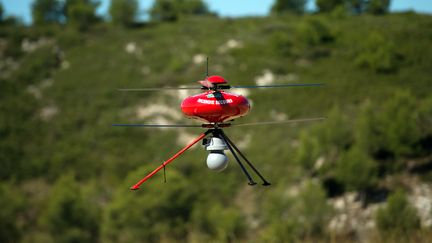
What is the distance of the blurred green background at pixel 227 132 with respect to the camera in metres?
62.1

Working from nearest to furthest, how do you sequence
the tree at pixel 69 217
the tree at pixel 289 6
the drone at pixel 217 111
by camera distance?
the drone at pixel 217 111 < the tree at pixel 69 217 < the tree at pixel 289 6

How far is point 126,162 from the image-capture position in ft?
244

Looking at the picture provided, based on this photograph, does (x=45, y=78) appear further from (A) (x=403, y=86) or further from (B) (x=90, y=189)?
(A) (x=403, y=86)

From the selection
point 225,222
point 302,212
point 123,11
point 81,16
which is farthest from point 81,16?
point 302,212

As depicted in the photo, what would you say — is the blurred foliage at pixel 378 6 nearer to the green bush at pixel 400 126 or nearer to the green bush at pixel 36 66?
the green bush at pixel 400 126

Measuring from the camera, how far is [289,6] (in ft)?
401

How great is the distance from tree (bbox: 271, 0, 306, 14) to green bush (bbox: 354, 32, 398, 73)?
37.9 metres

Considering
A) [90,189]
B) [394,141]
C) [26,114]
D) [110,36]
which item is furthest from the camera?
[110,36]

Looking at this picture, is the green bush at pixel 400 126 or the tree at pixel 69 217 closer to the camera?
the green bush at pixel 400 126

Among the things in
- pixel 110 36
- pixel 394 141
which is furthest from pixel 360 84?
pixel 110 36

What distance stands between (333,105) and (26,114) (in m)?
42.2

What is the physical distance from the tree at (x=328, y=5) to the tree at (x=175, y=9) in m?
28.4

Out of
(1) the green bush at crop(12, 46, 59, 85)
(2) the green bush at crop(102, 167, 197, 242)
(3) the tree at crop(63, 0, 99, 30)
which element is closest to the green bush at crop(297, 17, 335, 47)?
(2) the green bush at crop(102, 167, 197, 242)

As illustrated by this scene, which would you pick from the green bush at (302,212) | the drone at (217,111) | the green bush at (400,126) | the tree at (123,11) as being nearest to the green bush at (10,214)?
the green bush at (302,212)
